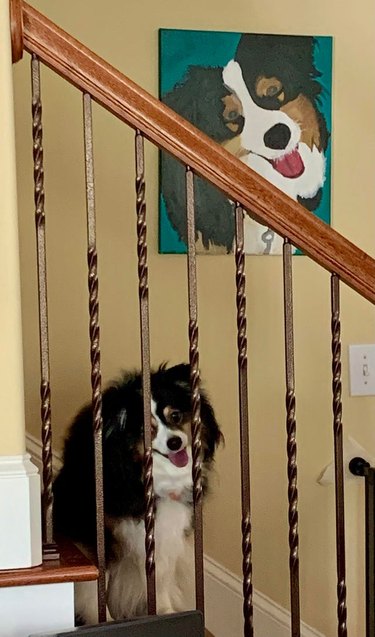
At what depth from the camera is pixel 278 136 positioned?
3004 millimetres

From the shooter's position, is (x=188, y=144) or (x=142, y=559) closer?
(x=188, y=144)

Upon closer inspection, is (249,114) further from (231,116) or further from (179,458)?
(179,458)

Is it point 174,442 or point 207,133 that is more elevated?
point 207,133

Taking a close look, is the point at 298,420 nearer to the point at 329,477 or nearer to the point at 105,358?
the point at 329,477

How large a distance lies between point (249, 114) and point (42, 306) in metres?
1.43

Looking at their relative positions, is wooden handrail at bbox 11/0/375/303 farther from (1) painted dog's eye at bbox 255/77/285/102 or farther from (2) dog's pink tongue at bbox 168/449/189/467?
(1) painted dog's eye at bbox 255/77/285/102

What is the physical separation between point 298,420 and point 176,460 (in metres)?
0.77

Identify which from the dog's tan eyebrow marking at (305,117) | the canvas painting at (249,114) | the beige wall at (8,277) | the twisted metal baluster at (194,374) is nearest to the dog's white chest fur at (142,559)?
the twisted metal baluster at (194,374)

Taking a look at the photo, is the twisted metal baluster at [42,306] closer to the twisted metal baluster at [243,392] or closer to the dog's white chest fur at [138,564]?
the twisted metal baluster at [243,392]

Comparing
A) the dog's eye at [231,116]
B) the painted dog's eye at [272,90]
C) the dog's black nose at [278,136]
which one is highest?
the painted dog's eye at [272,90]

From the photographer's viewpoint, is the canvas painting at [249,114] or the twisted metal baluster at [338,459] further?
the canvas painting at [249,114]

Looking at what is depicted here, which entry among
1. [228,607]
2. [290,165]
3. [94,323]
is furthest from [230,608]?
[94,323]

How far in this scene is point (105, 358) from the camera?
290 cm

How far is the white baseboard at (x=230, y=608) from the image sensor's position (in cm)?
295
